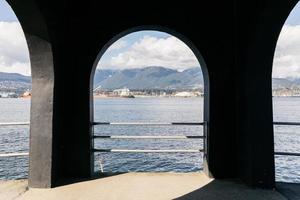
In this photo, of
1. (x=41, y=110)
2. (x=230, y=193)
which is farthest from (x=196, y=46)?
(x=41, y=110)

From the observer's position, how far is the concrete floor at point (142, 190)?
4164 millimetres

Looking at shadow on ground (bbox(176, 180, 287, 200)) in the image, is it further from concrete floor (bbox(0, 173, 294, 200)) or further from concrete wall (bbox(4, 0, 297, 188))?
concrete wall (bbox(4, 0, 297, 188))

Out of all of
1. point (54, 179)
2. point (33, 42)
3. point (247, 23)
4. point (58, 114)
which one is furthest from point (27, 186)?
point (247, 23)

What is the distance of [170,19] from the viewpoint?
16.5 feet

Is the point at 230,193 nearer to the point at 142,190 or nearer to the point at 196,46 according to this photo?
the point at 142,190

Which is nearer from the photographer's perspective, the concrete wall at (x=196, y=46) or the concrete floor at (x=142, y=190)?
the concrete floor at (x=142, y=190)

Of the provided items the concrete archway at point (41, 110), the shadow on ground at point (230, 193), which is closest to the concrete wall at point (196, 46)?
the concrete archway at point (41, 110)

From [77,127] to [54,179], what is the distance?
0.73m

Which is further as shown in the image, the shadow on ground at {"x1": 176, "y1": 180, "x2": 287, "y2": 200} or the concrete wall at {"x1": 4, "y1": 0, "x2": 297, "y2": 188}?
the concrete wall at {"x1": 4, "y1": 0, "x2": 297, "y2": 188}

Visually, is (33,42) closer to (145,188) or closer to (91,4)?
(91,4)

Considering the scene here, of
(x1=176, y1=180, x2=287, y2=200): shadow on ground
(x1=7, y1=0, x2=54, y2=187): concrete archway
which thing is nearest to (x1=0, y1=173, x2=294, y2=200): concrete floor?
(x1=176, y1=180, x2=287, y2=200): shadow on ground

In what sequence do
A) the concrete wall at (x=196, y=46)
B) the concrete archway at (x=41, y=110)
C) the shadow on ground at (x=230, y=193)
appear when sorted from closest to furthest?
the shadow on ground at (x=230, y=193) → the concrete archway at (x=41, y=110) → the concrete wall at (x=196, y=46)

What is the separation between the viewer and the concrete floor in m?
4.16

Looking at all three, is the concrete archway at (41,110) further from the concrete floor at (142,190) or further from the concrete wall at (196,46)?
the concrete floor at (142,190)
